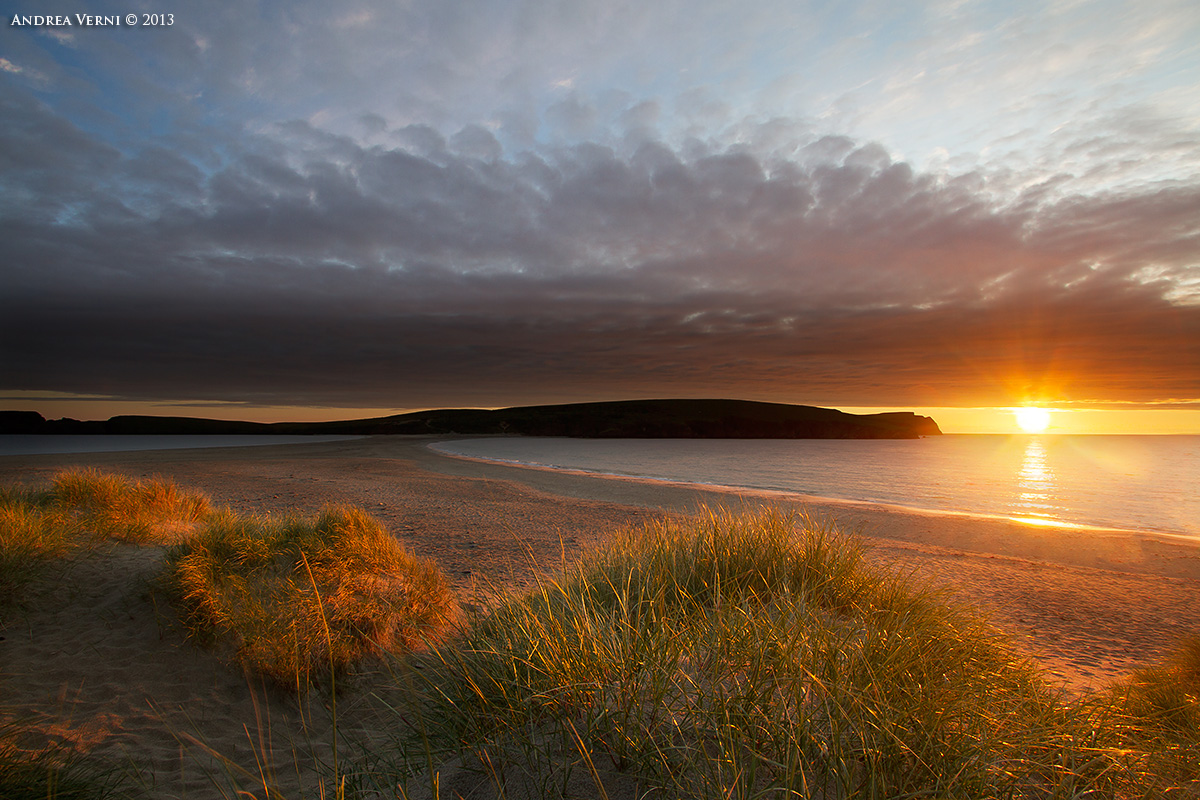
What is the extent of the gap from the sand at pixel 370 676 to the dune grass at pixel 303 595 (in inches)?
10.5

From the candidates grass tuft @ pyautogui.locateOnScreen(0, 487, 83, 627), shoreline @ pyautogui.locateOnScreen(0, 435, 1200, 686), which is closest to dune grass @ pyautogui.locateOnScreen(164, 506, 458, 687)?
shoreline @ pyautogui.locateOnScreen(0, 435, 1200, 686)

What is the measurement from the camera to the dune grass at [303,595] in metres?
4.41

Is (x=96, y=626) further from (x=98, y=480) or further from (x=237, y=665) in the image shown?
(x=98, y=480)

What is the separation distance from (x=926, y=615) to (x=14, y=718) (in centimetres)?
643

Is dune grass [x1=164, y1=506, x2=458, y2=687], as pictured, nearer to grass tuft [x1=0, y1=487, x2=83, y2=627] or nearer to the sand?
the sand

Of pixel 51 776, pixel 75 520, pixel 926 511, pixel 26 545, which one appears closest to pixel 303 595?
pixel 51 776

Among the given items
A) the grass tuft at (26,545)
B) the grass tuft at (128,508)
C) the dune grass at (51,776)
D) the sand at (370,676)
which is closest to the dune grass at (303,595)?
the sand at (370,676)

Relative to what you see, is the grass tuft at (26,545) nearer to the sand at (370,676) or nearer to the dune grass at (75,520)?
the dune grass at (75,520)

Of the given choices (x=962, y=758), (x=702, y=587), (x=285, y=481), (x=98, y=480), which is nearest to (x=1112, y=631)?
(x=702, y=587)

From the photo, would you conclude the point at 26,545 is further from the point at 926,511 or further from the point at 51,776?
the point at 926,511

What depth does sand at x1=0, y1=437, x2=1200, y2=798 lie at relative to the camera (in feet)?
12.0

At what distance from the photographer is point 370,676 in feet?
14.5

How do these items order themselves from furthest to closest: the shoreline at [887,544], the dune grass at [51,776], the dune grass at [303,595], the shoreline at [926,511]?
the shoreline at [926,511]
the shoreline at [887,544]
the dune grass at [303,595]
the dune grass at [51,776]

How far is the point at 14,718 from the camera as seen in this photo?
360 cm
